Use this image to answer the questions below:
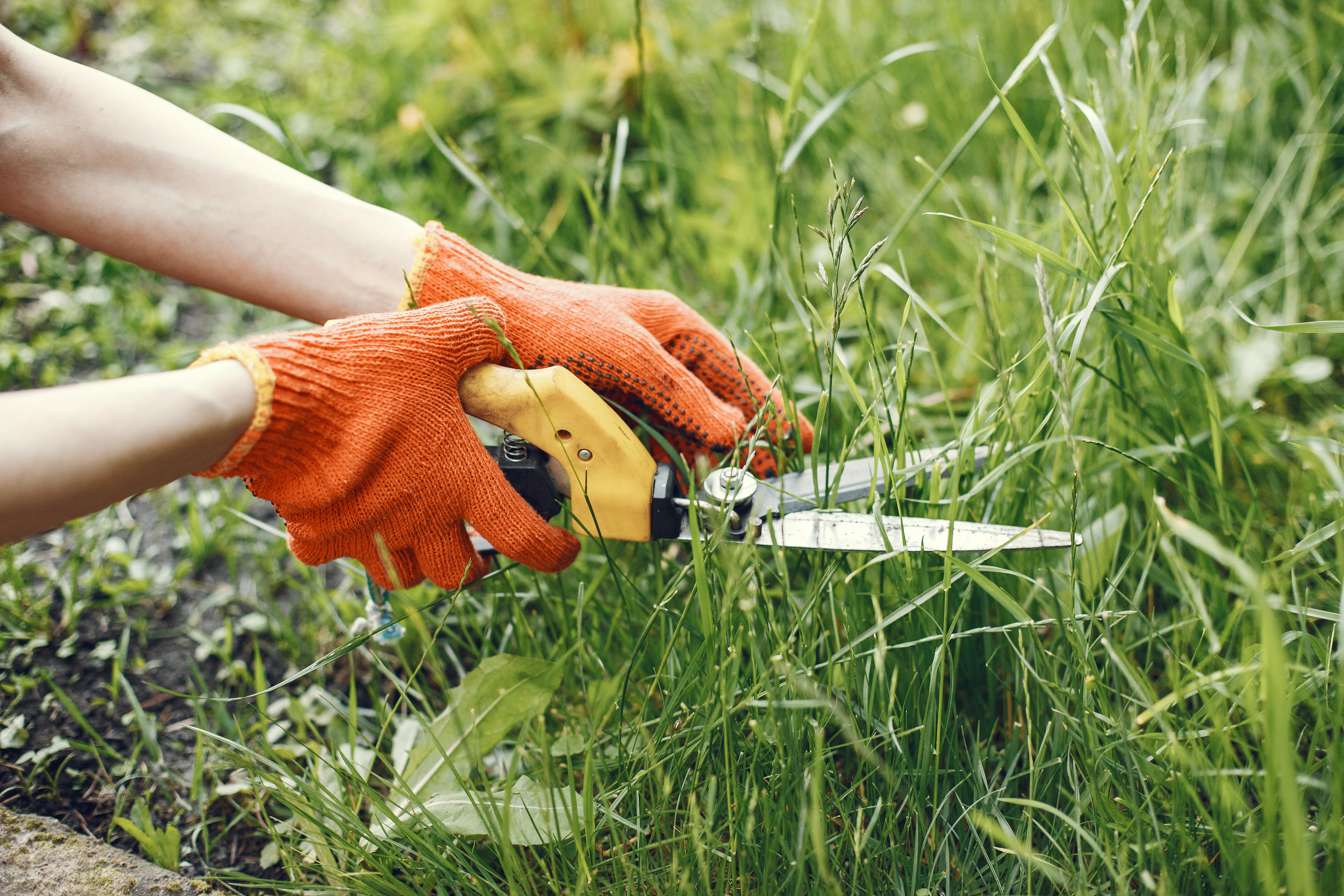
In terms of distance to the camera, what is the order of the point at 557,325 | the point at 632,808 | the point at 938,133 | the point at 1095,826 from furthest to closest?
the point at 938,133, the point at 557,325, the point at 632,808, the point at 1095,826

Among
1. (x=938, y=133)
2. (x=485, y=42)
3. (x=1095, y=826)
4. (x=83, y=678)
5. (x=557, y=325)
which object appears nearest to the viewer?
(x=1095, y=826)

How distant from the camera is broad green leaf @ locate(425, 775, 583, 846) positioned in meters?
1.13

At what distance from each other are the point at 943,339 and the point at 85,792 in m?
2.11

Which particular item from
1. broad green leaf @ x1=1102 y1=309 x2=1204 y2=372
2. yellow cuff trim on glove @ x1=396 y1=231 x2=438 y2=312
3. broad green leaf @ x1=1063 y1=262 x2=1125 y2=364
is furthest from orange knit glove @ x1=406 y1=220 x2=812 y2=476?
broad green leaf @ x1=1102 y1=309 x2=1204 y2=372

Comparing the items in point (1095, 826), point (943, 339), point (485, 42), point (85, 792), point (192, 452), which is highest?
point (485, 42)

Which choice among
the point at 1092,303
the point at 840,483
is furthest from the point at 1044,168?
the point at 840,483

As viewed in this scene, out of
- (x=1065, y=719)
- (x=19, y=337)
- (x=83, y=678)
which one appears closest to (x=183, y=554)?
(x=83, y=678)

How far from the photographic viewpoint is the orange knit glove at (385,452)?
1127 millimetres

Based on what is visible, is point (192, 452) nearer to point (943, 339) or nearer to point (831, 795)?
point (831, 795)

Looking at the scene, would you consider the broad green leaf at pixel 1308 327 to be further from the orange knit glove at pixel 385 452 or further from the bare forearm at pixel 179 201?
the bare forearm at pixel 179 201

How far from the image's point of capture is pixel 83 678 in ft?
5.12

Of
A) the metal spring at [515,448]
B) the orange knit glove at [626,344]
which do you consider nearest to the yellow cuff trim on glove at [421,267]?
the orange knit glove at [626,344]

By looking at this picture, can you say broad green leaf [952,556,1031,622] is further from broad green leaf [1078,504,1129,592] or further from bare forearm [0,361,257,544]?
bare forearm [0,361,257,544]

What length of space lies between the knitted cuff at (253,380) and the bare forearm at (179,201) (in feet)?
1.49
